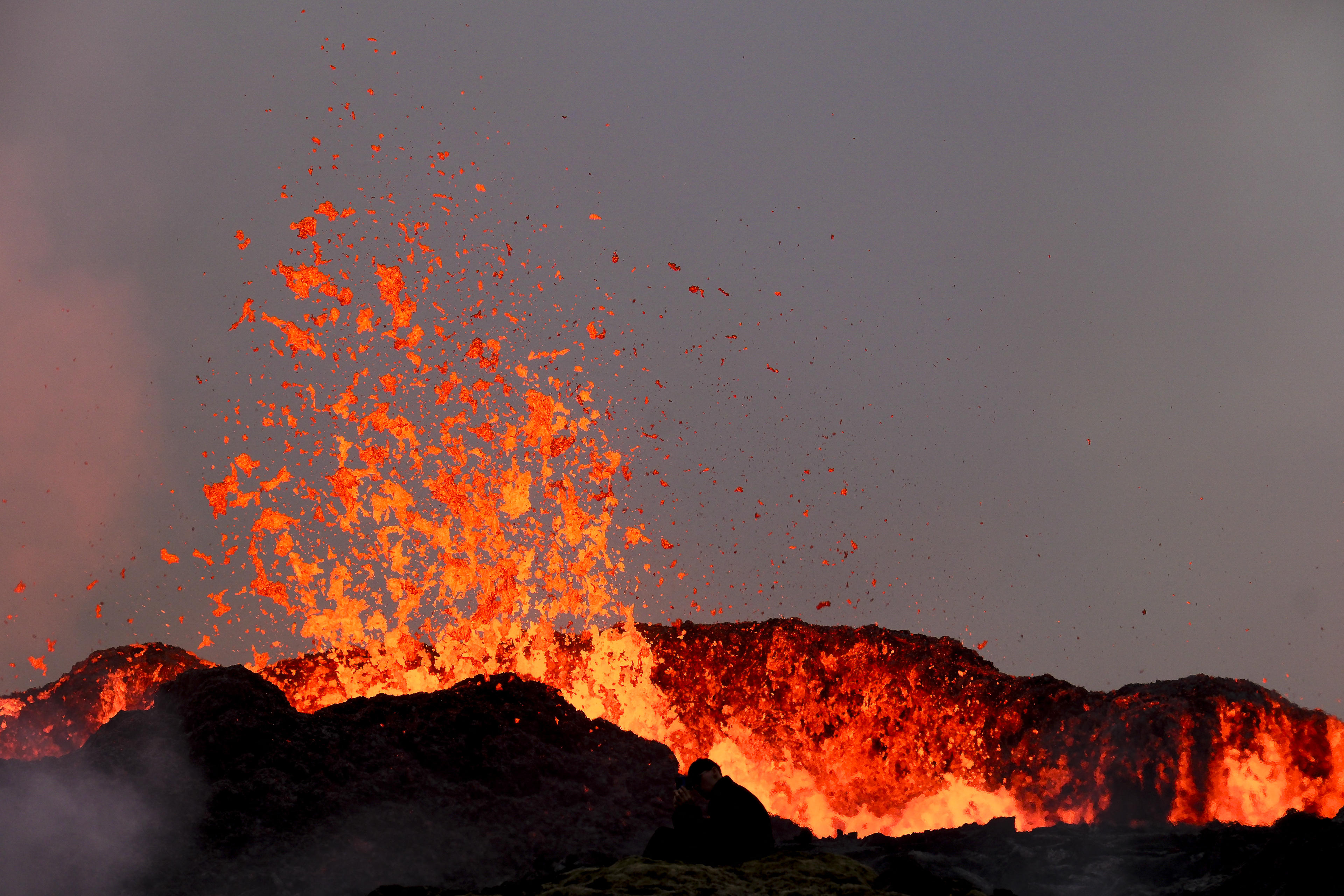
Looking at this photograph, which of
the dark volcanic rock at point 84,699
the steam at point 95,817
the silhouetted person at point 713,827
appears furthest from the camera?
the dark volcanic rock at point 84,699

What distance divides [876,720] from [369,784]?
45.5ft

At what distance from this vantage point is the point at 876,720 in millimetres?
26047

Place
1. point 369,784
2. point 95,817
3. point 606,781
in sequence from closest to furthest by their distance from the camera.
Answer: point 95,817
point 369,784
point 606,781

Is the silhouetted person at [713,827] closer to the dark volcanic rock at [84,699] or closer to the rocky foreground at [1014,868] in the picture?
the rocky foreground at [1014,868]

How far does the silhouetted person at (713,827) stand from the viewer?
1270 centimetres

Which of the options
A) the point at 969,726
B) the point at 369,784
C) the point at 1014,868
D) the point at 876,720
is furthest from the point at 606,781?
the point at 969,726

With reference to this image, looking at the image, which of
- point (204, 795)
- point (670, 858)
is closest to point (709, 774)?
point (670, 858)

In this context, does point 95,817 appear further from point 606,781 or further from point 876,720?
point 876,720

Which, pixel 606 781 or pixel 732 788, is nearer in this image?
pixel 732 788

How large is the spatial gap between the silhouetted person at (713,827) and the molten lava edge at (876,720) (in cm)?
827

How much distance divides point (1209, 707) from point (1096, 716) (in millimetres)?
2354

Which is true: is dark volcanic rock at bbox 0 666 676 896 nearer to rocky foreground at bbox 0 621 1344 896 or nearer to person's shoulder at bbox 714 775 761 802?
rocky foreground at bbox 0 621 1344 896

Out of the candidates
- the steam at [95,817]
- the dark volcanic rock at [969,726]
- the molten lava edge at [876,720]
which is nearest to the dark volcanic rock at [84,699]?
the molten lava edge at [876,720]

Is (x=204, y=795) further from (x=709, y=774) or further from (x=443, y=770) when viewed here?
(x=709, y=774)
